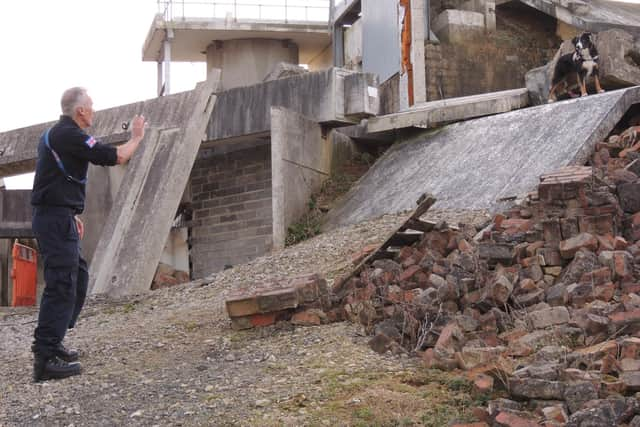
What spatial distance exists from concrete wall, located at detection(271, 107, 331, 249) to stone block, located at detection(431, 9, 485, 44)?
5.23 m

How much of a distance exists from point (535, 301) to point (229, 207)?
9691 mm

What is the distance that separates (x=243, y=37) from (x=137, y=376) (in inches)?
703

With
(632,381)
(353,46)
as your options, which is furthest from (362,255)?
(353,46)

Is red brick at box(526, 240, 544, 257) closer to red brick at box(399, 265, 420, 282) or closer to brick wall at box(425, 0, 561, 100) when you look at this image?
red brick at box(399, 265, 420, 282)

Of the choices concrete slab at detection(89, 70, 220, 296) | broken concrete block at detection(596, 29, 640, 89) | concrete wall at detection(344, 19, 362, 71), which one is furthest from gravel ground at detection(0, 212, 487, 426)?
concrete wall at detection(344, 19, 362, 71)

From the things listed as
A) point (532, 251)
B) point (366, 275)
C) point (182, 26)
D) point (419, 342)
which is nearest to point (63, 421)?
point (419, 342)

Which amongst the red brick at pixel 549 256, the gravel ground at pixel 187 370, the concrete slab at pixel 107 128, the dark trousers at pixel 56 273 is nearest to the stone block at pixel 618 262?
the red brick at pixel 549 256

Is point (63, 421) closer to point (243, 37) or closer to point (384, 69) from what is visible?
point (384, 69)

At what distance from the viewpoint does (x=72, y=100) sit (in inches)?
255

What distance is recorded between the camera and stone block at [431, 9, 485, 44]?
61.0 ft

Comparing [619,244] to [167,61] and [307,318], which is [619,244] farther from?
[167,61]

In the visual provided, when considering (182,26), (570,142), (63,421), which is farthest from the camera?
(182,26)

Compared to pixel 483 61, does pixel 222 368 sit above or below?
below

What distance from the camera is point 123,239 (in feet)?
39.2
